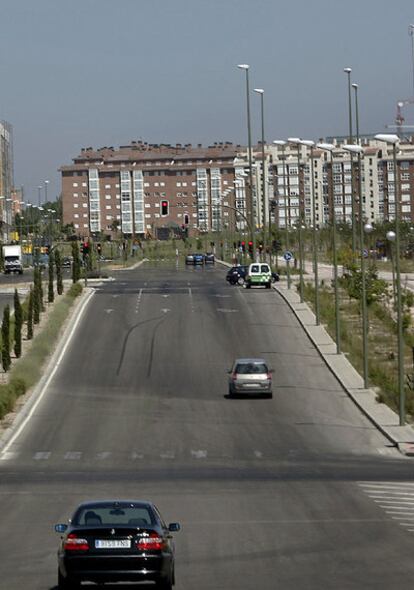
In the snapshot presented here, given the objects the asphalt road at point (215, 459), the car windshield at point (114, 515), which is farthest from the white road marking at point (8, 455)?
the car windshield at point (114, 515)

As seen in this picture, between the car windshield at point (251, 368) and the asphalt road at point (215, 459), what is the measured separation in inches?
45.0

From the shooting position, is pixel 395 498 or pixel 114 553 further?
pixel 395 498

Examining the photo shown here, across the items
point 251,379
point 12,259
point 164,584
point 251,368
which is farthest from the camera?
point 12,259

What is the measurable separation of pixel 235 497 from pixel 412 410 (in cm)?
2161

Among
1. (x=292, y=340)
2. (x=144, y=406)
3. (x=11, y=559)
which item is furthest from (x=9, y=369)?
(x=11, y=559)

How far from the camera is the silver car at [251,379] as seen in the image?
56.4m

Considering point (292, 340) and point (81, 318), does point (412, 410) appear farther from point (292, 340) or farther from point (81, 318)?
point (81, 318)

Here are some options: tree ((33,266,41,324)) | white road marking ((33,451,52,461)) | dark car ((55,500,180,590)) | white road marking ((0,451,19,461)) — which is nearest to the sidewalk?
white road marking ((33,451,52,461))

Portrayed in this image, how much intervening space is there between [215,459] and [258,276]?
58964mm

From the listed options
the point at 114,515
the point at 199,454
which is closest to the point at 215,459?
the point at 199,454

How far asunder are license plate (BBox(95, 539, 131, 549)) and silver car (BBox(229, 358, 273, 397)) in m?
38.8

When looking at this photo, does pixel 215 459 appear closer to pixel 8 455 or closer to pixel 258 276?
pixel 8 455

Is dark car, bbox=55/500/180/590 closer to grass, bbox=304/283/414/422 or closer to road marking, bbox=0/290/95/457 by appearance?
road marking, bbox=0/290/95/457

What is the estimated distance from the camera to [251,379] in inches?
2223
